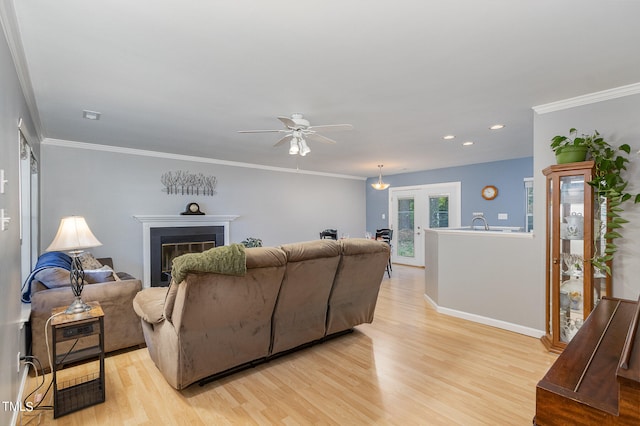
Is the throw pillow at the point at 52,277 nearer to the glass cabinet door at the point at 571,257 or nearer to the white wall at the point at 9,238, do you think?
the white wall at the point at 9,238

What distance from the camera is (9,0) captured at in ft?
5.24

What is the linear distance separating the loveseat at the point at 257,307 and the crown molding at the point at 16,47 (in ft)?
5.58

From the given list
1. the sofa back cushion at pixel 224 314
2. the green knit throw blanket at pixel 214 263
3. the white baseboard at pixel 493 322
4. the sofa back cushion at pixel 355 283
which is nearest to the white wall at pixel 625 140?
the white baseboard at pixel 493 322

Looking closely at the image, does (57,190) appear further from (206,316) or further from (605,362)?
(605,362)

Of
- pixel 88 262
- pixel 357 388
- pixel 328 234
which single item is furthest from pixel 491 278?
pixel 88 262

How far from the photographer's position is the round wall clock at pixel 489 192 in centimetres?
651

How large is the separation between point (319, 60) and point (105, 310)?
2965 mm

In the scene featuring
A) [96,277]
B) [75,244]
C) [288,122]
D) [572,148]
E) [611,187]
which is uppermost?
[288,122]

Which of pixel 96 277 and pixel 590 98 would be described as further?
pixel 96 277

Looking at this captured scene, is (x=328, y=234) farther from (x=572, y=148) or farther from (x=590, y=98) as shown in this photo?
(x=590, y=98)

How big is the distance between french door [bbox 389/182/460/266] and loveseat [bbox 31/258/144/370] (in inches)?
254

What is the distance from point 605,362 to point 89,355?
3748 millimetres

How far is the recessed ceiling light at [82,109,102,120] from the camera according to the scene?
3318 mm

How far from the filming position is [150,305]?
2627 mm
